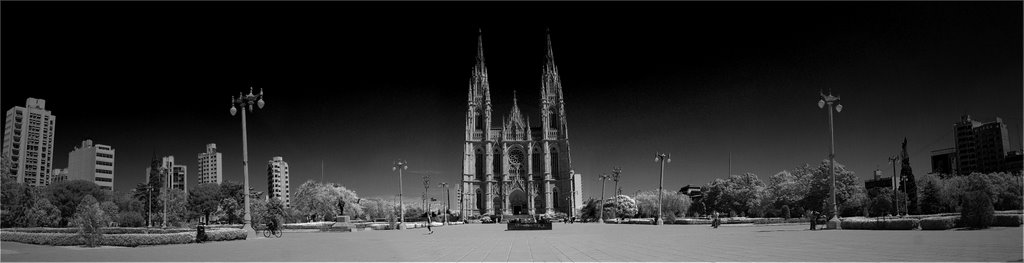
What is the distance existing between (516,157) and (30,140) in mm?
91878

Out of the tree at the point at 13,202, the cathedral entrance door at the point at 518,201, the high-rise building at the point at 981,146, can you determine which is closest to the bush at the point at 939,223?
the tree at the point at 13,202

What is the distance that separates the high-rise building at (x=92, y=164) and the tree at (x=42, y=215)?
302 feet

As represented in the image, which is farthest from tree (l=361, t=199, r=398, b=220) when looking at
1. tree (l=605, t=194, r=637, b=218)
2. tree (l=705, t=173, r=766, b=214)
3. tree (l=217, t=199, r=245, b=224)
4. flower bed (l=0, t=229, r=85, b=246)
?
flower bed (l=0, t=229, r=85, b=246)

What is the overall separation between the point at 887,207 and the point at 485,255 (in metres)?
53.7

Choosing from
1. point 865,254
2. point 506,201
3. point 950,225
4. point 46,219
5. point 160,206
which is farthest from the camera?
point 506,201

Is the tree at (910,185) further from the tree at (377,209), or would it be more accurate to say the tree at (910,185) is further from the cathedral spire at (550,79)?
the tree at (377,209)

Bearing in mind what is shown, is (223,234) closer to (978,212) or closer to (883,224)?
(883,224)

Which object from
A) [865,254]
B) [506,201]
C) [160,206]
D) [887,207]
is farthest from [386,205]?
[865,254]

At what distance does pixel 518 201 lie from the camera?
14950cm

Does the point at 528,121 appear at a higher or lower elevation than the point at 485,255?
higher

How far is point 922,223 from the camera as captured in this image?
26.2m

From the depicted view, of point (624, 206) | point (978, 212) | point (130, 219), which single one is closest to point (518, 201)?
point (624, 206)

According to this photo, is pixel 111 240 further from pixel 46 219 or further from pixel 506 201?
pixel 506 201

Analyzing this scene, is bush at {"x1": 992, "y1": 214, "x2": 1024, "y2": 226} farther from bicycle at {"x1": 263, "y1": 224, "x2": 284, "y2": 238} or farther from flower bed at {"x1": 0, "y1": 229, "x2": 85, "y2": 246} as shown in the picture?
flower bed at {"x1": 0, "y1": 229, "x2": 85, "y2": 246}
